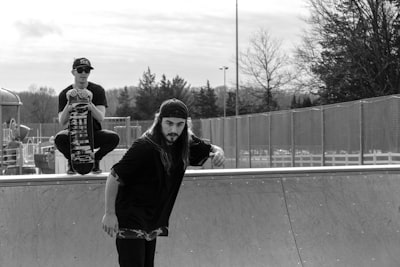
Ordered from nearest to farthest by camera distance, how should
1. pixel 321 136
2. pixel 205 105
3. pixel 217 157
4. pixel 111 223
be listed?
pixel 111 223, pixel 217 157, pixel 321 136, pixel 205 105

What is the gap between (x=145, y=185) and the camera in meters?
3.47

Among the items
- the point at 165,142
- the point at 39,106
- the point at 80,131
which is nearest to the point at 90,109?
the point at 80,131

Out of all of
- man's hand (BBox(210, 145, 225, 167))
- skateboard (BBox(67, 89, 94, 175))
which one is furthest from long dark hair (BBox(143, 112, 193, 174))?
skateboard (BBox(67, 89, 94, 175))

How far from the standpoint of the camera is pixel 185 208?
5227mm

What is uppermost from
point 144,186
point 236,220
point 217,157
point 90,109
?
point 90,109

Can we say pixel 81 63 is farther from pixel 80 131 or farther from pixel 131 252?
pixel 131 252

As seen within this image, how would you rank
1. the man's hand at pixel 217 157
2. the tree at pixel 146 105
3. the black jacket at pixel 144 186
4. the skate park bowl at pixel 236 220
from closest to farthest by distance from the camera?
the black jacket at pixel 144 186
the man's hand at pixel 217 157
the skate park bowl at pixel 236 220
the tree at pixel 146 105

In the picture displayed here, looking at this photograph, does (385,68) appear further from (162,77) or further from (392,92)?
(162,77)

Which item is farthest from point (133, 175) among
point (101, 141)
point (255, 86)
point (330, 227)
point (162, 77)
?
point (162, 77)

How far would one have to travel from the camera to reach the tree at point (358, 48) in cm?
3243

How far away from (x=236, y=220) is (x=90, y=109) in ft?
5.54

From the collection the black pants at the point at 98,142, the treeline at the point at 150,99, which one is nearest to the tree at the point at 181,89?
the treeline at the point at 150,99

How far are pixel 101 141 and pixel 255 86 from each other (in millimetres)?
41588

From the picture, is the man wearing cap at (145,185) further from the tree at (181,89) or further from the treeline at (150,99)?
the tree at (181,89)
